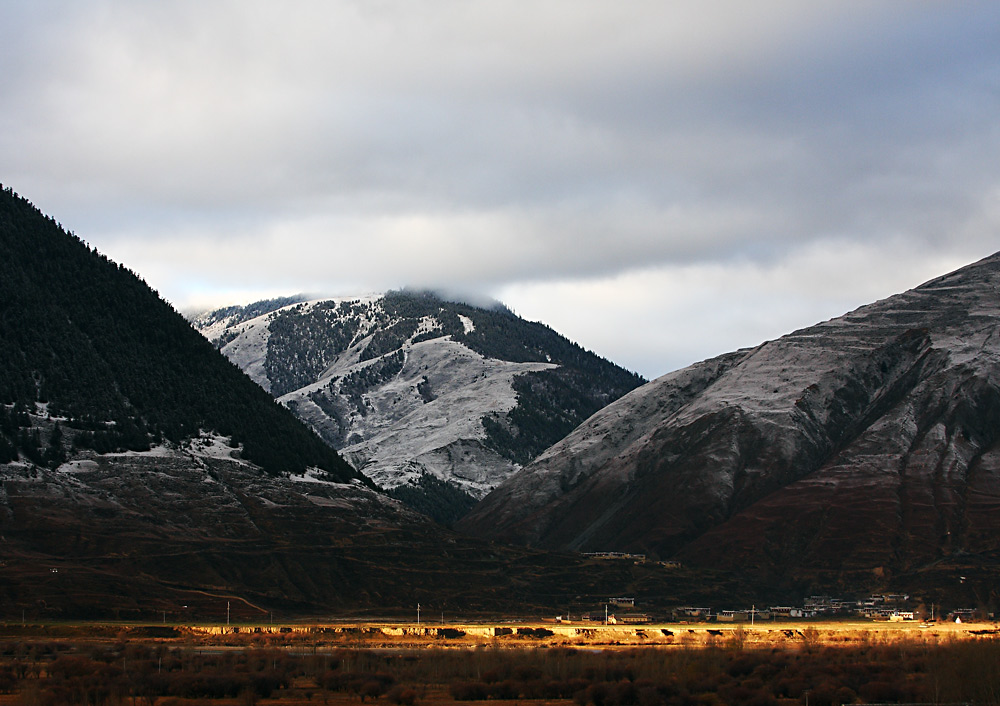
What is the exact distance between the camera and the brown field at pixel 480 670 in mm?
86812

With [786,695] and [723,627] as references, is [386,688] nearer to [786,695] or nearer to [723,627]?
[786,695]

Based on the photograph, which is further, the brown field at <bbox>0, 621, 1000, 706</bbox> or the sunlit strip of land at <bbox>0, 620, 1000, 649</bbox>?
the sunlit strip of land at <bbox>0, 620, 1000, 649</bbox>

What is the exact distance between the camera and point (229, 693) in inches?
3583

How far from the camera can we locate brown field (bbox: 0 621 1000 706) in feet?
285

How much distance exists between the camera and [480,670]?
108m

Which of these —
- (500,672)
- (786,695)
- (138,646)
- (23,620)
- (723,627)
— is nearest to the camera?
(786,695)

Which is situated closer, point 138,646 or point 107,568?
point 138,646

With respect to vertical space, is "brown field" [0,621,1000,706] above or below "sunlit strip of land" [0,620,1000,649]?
above

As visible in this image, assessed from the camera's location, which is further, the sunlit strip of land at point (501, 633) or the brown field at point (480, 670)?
the sunlit strip of land at point (501, 633)

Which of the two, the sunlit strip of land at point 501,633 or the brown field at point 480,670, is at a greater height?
the brown field at point 480,670

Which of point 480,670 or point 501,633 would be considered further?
point 501,633

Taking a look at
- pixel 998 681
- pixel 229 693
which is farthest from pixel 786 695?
pixel 229 693

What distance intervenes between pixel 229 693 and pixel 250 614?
10247 centimetres

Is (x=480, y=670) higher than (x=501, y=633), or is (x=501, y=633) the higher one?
(x=480, y=670)
